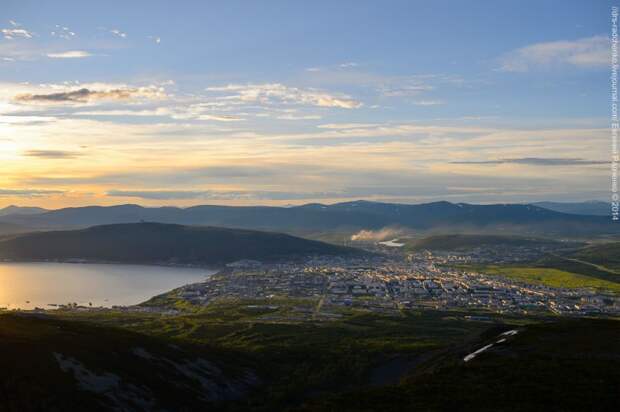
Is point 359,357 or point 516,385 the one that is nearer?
point 516,385

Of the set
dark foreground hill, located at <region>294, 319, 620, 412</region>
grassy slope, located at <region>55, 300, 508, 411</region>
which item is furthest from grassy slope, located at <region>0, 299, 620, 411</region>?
grassy slope, located at <region>55, 300, 508, 411</region>

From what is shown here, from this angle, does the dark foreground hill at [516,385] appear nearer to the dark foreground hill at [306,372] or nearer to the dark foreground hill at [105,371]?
the dark foreground hill at [306,372]

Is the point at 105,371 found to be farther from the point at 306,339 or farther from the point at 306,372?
the point at 306,339

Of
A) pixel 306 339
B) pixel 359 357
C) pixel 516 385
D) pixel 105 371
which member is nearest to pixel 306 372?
pixel 359 357

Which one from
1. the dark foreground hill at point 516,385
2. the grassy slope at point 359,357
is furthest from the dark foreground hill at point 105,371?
the dark foreground hill at point 516,385

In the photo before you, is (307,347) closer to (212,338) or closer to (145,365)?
(212,338)

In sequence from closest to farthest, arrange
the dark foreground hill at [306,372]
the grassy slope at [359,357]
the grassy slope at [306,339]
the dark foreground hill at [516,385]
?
1. the dark foreground hill at [516,385]
2. the dark foreground hill at [306,372]
3. the grassy slope at [359,357]
4. the grassy slope at [306,339]

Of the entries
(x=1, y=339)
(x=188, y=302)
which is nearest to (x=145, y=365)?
(x=1, y=339)

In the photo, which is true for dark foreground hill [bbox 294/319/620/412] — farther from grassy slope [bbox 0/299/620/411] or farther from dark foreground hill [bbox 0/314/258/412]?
dark foreground hill [bbox 0/314/258/412]
